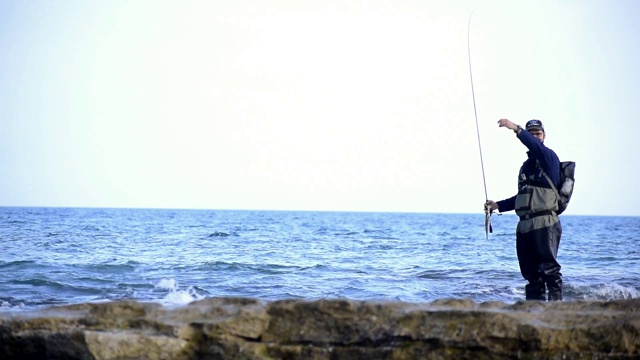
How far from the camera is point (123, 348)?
3.22 metres

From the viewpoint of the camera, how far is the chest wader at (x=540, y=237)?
6055mm

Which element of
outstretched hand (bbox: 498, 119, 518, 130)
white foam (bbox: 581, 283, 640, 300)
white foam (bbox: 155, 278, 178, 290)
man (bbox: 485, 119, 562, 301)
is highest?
outstretched hand (bbox: 498, 119, 518, 130)

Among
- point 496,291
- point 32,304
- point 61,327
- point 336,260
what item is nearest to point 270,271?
point 336,260


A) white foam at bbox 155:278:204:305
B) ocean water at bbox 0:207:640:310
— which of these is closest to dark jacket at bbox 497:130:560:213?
ocean water at bbox 0:207:640:310

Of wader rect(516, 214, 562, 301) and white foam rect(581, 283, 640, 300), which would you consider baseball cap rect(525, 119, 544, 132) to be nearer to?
wader rect(516, 214, 562, 301)

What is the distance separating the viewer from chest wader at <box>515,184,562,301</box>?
605 cm

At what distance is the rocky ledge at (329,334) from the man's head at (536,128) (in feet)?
9.80

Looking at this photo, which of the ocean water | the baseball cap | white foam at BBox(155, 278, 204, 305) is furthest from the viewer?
the ocean water

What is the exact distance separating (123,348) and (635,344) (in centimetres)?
236

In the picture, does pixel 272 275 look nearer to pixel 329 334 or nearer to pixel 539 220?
pixel 539 220

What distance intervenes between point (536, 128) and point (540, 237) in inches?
38.8

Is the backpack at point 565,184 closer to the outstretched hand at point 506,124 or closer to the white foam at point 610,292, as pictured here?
the outstretched hand at point 506,124

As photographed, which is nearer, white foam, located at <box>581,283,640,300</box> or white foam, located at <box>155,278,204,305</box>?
white foam, located at <box>155,278,204,305</box>

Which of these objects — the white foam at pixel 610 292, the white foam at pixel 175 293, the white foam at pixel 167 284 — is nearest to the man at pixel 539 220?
the white foam at pixel 175 293
